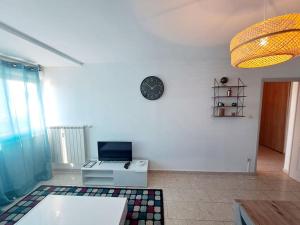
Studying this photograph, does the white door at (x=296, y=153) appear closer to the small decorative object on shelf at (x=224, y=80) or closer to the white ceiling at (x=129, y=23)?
the small decorative object on shelf at (x=224, y=80)

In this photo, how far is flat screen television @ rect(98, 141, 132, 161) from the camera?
10.1ft

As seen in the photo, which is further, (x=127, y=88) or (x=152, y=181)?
(x=127, y=88)

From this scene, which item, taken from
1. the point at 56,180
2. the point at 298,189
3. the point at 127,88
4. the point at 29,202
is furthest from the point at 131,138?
the point at 298,189

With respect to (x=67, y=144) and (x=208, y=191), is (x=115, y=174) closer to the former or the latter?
(x=67, y=144)

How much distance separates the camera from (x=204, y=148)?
3.17m

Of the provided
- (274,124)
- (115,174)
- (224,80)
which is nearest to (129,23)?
(224,80)

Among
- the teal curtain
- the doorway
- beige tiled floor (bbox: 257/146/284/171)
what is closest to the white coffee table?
the teal curtain

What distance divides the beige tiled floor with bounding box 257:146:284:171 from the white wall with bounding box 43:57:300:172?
2.48 feet

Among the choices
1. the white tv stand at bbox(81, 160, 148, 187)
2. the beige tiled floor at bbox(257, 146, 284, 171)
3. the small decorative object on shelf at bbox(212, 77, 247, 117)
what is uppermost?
the small decorative object on shelf at bbox(212, 77, 247, 117)

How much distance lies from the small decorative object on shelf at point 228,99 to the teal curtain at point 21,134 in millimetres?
3553

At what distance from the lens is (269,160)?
13.1ft

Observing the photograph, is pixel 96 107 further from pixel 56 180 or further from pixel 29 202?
pixel 29 202

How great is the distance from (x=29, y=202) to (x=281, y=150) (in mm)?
6262

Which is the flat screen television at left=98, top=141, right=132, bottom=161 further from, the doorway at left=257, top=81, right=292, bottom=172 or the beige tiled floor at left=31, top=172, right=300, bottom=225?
the doorway at left=257, top=81, right=292, bottom=172
